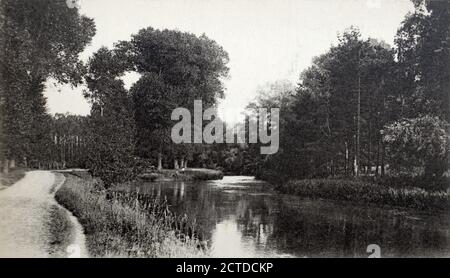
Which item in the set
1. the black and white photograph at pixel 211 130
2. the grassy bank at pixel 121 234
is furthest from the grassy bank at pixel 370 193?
the grassy bank at pixel 121 234

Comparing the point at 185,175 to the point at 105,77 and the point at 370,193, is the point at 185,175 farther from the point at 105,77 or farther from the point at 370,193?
the point at 370,193

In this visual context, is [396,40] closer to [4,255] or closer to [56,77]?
[56,77]

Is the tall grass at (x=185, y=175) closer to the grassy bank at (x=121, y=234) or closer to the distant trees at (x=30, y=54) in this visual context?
the distant trees at (x=30, y=54)

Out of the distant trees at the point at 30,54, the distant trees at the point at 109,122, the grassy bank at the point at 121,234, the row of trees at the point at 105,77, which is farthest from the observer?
the distant trees at the point at 109,122

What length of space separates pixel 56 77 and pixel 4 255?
10084mm

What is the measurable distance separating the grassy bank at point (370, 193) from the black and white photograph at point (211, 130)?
0.07 m

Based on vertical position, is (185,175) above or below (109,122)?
→ below

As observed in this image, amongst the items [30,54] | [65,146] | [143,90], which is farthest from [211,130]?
[65,146]

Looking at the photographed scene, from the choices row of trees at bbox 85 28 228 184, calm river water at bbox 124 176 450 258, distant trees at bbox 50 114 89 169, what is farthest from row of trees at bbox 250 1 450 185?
distant trees at bbox 50 114 89 169

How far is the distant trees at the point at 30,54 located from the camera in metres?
12.9

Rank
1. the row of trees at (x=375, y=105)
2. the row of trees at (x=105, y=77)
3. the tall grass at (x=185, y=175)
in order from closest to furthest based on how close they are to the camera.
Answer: the row of trees at (x=105, y=77)
the row of trees at (x=375, y=105)
the tall grass at (x=185, y=175)

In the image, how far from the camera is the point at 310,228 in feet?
45.0

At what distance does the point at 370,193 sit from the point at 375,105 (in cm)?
574

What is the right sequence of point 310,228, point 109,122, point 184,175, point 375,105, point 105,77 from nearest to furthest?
point 310,228
point 109,122
point 105,77
point 375,105
point 184,175
